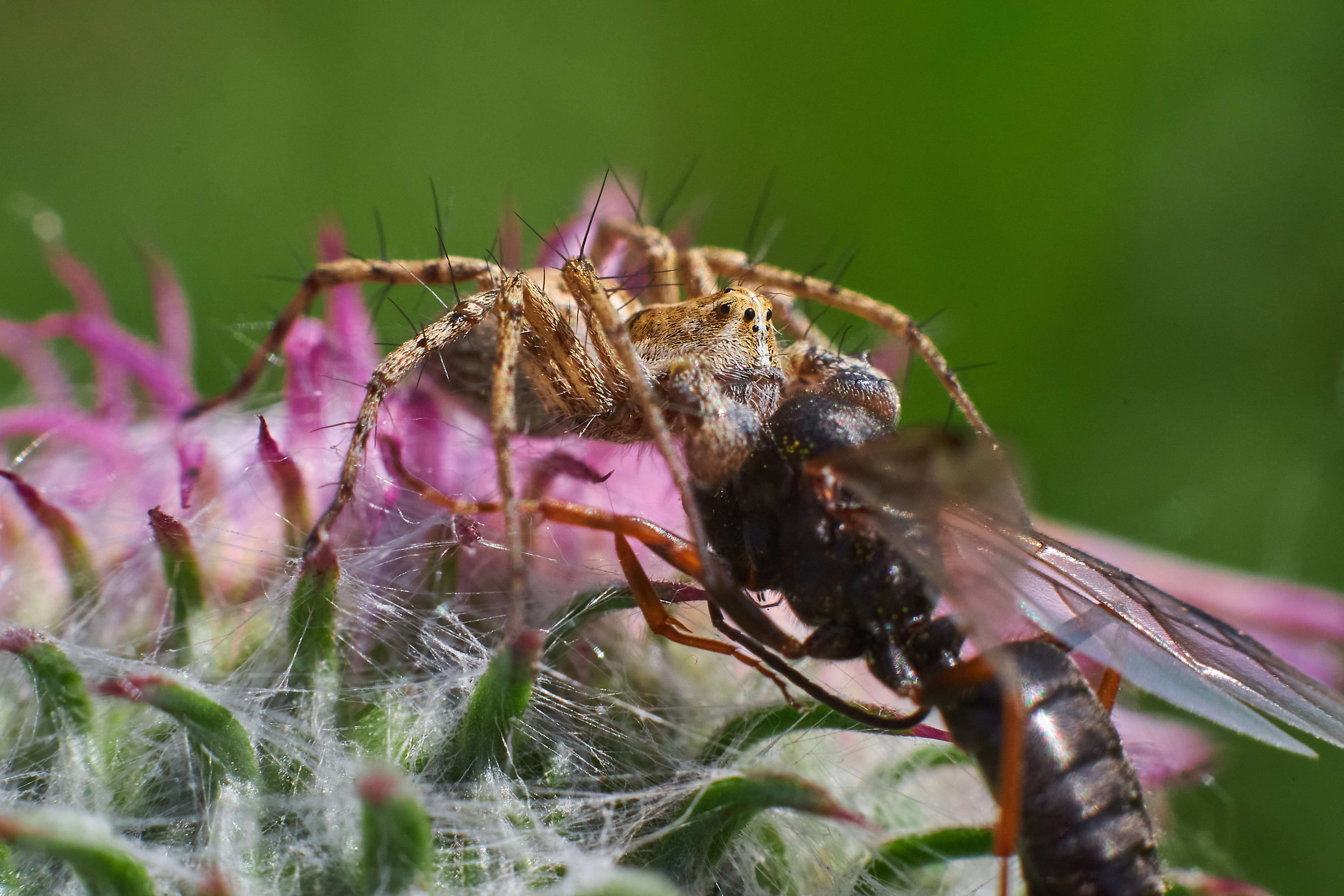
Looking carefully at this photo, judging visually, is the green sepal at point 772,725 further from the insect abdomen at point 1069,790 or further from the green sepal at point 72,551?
the green sepal at point 72,551

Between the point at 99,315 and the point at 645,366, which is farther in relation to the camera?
the point at 99,315

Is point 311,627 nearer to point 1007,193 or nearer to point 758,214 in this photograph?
point 758,214

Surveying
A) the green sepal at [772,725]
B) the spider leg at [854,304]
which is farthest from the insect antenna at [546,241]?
the green sepal at [772,725]

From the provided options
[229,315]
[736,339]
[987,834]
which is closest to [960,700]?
[987,834]

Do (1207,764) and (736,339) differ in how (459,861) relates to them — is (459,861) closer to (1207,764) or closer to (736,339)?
(736,339)

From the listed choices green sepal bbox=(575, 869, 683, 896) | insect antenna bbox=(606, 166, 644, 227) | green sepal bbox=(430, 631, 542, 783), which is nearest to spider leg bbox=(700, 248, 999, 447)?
insect antenna bbox=(606, 166, 644, 227)

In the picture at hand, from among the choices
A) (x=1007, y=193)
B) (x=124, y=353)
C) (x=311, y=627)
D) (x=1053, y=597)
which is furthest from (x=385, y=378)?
(x=1007, y=193)
